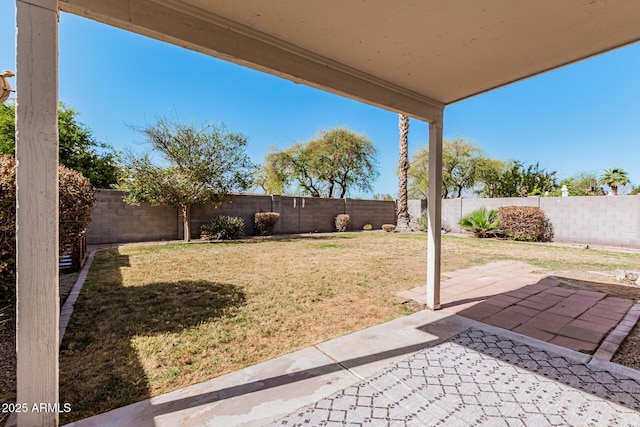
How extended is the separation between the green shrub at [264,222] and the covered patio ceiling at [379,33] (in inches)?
362

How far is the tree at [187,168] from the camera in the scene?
27.3 feet

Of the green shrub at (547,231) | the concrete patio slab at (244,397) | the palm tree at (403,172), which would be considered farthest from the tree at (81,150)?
the green shrub at (547,231)

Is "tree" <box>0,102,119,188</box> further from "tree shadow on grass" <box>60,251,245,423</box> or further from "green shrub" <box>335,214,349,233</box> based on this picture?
"tree shadow on grass" <box>60,251,245,423</box>

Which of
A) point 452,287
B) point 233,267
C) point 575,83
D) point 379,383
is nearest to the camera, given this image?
point 379,383

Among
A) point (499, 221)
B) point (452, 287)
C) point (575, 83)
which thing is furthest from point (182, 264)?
point (575, 83)

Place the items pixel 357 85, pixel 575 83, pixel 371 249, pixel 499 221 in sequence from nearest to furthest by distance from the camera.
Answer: pixel 357 85 < pixel 371 249 < pixel 499 221 < pixel 575 83

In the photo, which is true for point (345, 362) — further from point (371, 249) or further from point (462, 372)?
point (371, 249)

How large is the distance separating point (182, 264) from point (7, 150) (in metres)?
12.8

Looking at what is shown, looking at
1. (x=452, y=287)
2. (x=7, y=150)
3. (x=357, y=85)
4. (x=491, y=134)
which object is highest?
(x=491, y=134)

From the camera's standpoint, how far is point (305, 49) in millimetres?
2105

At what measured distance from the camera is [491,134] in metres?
19.1

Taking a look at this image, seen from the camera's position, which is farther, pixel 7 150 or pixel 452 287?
pixel 7 150

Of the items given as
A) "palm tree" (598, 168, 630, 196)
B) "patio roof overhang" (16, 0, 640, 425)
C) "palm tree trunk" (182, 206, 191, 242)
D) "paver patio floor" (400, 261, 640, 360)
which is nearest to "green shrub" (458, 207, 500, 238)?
"paver patio floor" (400, 261, 640, 360)

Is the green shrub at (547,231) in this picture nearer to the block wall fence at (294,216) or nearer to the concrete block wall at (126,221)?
the block wall fence at (294,216)
